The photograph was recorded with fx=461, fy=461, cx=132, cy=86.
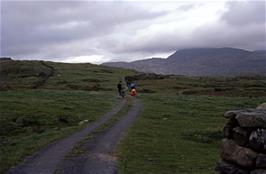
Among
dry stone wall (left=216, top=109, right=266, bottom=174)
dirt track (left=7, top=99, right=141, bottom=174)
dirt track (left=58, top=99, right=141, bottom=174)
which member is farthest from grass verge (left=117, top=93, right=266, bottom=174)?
dry stone wall (left=216, top=109, right=266, bottom=174)

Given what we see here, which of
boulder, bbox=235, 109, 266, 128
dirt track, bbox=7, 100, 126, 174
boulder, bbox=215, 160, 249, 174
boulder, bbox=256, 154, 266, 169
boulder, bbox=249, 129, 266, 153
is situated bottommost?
dirt track, bbox=7, 100, 126, 174

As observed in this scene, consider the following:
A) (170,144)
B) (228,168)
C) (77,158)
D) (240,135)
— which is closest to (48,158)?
(77,158)

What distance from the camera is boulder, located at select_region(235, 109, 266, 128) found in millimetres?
18438

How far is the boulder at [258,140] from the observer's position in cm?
1824

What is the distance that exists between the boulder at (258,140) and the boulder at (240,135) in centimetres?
45

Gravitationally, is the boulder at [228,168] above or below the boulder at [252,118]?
below

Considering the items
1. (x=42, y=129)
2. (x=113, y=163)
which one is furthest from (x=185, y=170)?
(x=42, y=129)

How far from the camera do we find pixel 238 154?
19344 millimetres

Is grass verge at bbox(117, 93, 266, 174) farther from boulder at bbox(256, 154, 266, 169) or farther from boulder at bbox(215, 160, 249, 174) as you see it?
boulder at bbox(256, 154, 266, 169)

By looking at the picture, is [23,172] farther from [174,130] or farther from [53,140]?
[174,130]

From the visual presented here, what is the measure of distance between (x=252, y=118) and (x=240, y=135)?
1.19m

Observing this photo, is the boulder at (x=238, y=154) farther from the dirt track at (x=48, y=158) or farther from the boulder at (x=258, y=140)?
the dirt track at (x=48, y=158)

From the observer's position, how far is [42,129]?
47219 millimetres

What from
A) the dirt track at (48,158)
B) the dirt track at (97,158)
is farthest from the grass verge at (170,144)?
the dirt track at (48,158)
